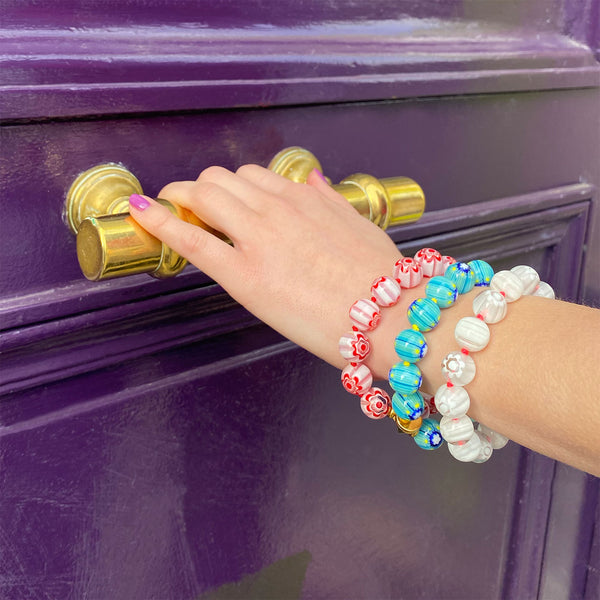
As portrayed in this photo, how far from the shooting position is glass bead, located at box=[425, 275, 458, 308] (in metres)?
0.40

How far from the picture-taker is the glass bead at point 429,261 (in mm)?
418

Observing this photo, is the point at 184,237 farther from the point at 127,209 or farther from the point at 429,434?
the point at 429,434

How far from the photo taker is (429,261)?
42cm

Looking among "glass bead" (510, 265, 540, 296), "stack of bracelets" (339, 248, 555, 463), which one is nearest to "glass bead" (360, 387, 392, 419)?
"stack of bracelets" (339, 248, 555, 463)

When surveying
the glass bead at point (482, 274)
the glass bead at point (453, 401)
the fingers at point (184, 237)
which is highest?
the fingers at point (184, 237)

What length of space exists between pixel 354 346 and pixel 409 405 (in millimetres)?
45

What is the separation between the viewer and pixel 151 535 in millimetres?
505

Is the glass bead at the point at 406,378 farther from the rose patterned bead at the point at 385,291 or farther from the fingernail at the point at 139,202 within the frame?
the fingernail at the point at 139,202

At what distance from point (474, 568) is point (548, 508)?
0.53ft

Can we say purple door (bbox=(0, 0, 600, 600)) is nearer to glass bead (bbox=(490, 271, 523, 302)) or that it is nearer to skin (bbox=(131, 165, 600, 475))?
skin (bbox=(131, 165, 600, 475))

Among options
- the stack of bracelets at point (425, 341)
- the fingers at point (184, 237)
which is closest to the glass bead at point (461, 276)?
the stack of bracelets at point (425, 341)

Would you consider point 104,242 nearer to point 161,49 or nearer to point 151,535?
point 161,49

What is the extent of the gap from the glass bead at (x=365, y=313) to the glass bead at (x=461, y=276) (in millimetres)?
47

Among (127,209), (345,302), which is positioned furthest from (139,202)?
(345,302)
